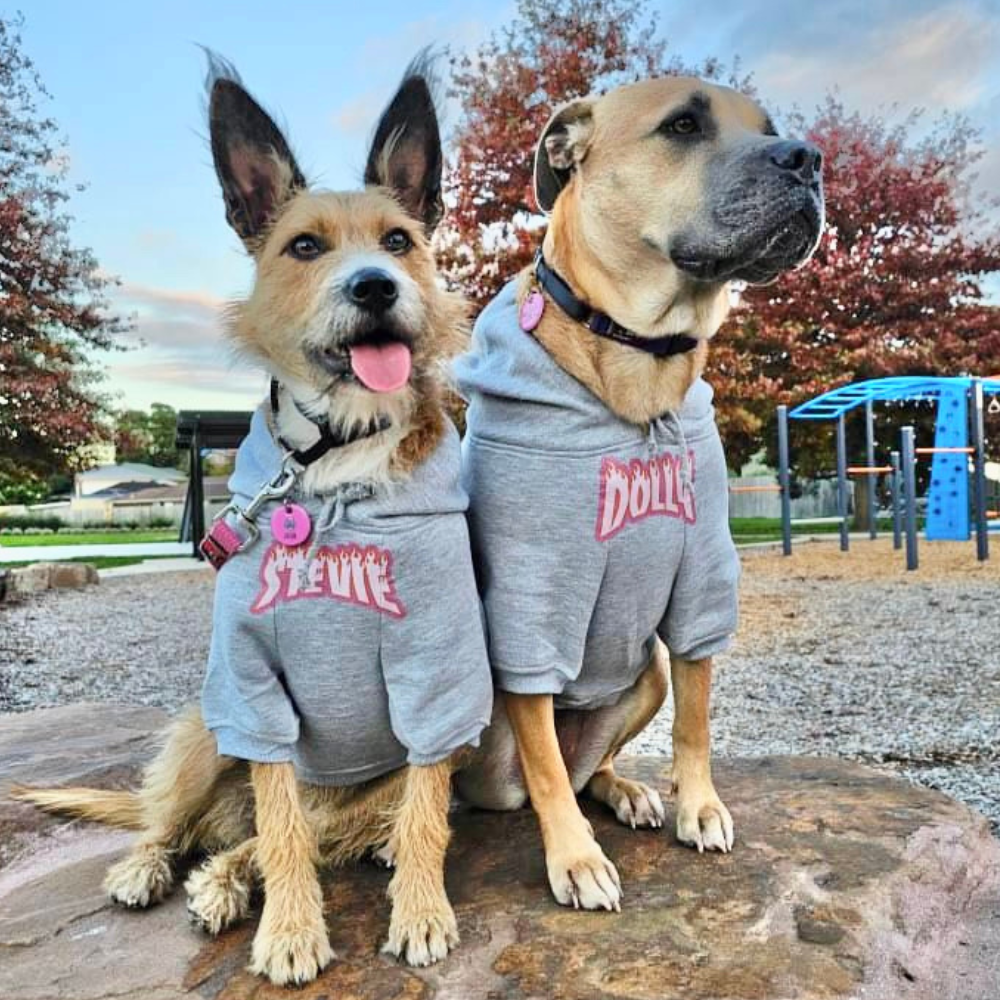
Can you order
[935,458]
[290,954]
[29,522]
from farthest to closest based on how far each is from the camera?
[29,522]
[935,458]
[290,954]

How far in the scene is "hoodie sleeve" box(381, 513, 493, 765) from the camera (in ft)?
7.20

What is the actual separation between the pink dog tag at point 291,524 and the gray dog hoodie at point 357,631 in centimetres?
2

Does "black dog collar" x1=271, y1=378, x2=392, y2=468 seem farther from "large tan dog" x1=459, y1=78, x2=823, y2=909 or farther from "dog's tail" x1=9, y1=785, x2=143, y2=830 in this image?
"dog's tail" x1=9, y1=785, x2=143, y2=830

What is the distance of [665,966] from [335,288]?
61.1 inches

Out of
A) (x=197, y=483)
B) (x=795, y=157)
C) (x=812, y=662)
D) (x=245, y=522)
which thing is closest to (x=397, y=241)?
(x=245, y=522)

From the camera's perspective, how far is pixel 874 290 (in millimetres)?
19797

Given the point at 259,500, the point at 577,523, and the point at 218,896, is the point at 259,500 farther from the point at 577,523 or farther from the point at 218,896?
the point at 218,896

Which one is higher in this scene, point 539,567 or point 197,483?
point 197,483

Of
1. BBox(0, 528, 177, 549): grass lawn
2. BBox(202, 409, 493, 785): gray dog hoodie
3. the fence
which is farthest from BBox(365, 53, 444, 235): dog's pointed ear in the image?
the fence

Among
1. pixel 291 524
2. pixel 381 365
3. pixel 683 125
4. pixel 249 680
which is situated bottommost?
pixel 249 680

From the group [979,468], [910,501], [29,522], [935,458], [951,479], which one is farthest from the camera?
[29,522]

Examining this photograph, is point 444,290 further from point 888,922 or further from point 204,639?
point 204,639

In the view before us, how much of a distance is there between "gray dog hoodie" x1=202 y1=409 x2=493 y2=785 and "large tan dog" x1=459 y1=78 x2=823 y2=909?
24 cm

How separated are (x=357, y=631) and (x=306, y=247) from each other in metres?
0.86
